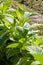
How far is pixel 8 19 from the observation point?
4.98 feet

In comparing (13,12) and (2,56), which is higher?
(13,12)

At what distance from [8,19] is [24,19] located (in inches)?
4.0

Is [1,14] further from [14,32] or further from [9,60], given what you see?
[9,60]

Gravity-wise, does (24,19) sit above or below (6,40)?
above

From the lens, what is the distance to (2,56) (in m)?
1.43

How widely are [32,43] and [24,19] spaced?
18 centimetres

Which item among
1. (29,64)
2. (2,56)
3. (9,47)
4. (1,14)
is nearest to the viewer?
(29,64)

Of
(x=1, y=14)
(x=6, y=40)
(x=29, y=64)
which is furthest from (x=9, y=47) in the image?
(x=1, y=14)

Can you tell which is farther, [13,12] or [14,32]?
[13,12]

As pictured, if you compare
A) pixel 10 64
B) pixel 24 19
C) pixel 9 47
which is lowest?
pixel 10 64

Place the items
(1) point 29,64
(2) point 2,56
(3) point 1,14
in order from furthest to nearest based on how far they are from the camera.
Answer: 1. (3) point 1,14
2. (2) point 2,56
3. (1) point 29,64

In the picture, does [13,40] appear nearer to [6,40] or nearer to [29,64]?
[6,40]

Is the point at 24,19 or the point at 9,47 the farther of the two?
the point at 24,19

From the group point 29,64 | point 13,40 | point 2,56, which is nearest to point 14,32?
point 13,40
